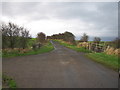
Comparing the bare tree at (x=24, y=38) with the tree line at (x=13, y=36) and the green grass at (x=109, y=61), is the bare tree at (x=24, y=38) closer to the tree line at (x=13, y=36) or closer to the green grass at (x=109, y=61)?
the tree line at (x=13, y=36)

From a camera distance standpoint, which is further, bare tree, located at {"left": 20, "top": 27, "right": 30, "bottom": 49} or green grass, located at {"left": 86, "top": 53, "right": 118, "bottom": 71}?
bare tree, located at {"left": 20, "top": 27, "right": 30, "bottom": 49}

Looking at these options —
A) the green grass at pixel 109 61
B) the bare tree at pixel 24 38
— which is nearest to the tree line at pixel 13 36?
the bare tree at pixel 24 38

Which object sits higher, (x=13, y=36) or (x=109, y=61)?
(x=13, y=36)

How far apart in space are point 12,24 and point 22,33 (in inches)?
86.9

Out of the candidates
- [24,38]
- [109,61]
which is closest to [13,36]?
[24,38]

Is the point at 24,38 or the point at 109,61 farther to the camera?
the point at 24,38

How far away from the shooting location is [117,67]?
301 inches

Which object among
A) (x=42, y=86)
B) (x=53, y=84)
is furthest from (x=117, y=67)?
(x=42, y=86)

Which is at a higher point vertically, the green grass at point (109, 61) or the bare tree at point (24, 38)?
the bare tree at point (24, 38)

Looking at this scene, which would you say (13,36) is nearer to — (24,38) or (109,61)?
(24,38)

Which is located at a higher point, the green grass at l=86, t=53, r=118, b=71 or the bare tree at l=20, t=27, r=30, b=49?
the bare tree at l=20, t=27, r=30, b=49

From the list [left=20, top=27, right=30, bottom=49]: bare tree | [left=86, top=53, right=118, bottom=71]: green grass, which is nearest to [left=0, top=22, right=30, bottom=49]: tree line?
[left=20, top=27, right=30, bottom=49]: bare tree

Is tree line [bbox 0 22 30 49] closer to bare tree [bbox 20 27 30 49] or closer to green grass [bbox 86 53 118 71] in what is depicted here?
bare tree [bbox 20 27 30 49]

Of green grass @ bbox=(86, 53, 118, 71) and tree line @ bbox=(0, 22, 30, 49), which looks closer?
green grass @ bbox=(86, 53, 118, 71)
